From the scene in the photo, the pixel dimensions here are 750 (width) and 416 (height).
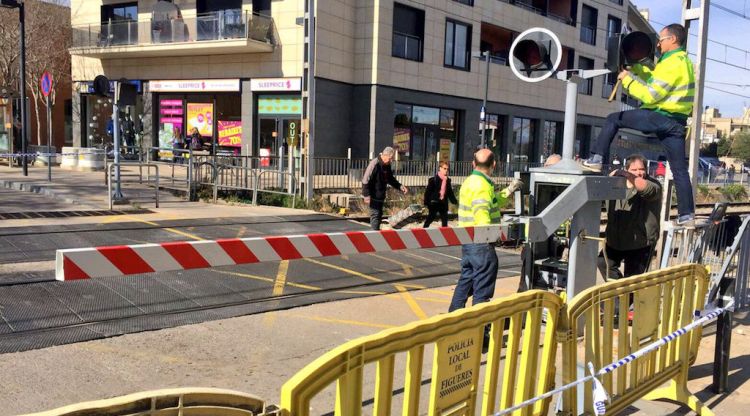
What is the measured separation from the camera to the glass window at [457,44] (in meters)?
28.5

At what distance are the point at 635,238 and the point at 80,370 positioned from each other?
535 centimetres

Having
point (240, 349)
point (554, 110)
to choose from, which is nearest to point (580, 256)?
point (240, 349)

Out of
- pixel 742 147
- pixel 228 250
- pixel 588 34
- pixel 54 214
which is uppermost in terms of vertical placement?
pixel 588 34

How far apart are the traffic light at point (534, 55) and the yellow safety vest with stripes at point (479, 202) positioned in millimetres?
1015

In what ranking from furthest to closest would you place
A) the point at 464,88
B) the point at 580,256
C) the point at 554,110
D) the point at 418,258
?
the point at 554,110 < the point at 464,88 < the point at 418,258 < the point at 580,256

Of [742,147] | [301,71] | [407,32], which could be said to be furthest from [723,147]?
[301,71]

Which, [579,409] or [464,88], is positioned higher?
[464,88]

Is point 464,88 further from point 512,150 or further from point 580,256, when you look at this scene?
point 580,256

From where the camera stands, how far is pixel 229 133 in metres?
27.2

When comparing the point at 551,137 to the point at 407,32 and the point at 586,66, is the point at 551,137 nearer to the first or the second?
the point at 586,66

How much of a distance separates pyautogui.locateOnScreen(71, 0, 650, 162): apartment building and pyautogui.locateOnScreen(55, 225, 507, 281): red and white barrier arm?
759 inches

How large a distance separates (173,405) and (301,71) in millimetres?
23243

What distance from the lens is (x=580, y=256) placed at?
4629mm

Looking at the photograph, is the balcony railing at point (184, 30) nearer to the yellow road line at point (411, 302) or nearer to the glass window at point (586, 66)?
the yellow road line at point (411, 302)
